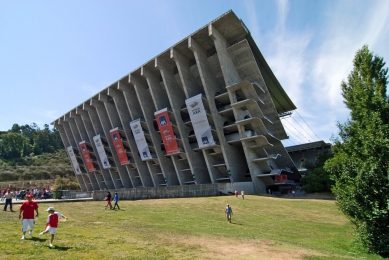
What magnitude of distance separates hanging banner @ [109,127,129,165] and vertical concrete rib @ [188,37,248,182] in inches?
817

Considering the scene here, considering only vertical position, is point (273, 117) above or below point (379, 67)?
above

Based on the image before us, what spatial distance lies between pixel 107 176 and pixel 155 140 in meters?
23.8

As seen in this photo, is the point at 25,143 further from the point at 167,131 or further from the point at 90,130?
the point at 167,131

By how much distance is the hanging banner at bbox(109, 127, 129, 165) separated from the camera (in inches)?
2083

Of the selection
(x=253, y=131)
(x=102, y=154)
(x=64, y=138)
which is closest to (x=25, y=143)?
(x=64, y=138)

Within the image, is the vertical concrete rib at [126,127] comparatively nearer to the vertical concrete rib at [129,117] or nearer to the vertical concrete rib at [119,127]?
the vertical concrete rib at [129,117]

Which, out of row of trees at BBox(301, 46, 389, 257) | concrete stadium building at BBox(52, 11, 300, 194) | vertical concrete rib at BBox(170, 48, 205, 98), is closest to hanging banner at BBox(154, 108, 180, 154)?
concrete stadium building at BBox(52, 11, 300, 194)

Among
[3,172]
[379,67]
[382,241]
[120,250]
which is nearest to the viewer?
[120,250]

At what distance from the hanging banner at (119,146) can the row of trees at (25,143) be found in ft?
237

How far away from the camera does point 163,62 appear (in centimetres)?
4512

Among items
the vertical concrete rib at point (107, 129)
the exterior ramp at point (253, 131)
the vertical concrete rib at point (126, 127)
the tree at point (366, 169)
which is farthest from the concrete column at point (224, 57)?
the vertical concrete rib at point (107, 129)

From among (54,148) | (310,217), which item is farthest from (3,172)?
(310,217)

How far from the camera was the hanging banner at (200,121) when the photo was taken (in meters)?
38.7

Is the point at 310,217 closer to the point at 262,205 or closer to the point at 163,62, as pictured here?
the point at 262,205
